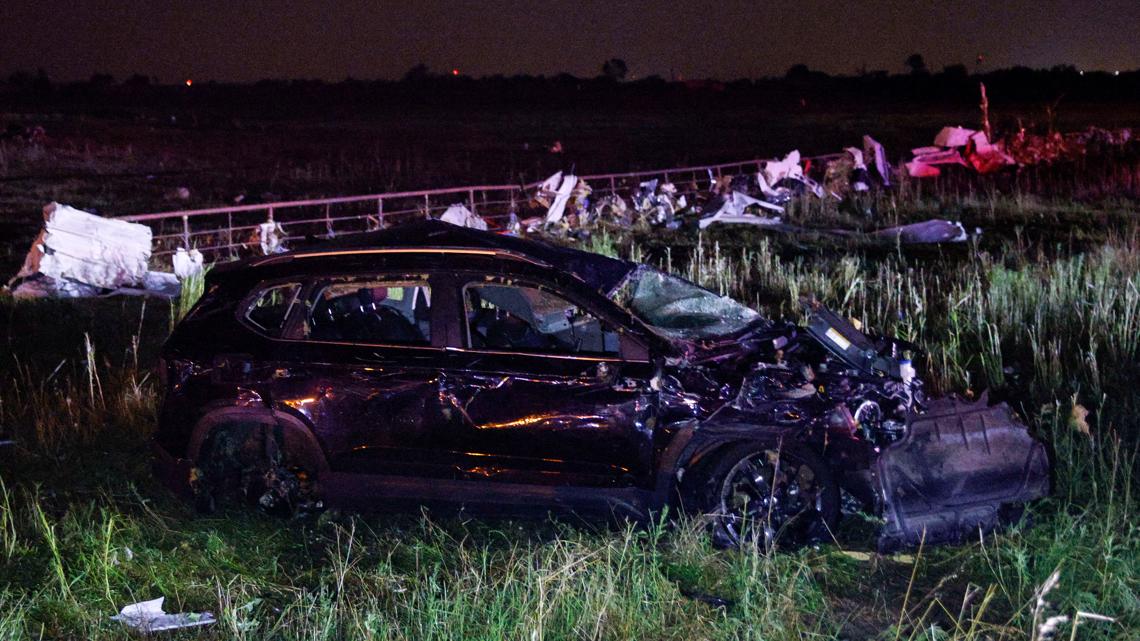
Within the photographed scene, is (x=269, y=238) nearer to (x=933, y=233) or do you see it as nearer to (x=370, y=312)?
(x=933, y=233)

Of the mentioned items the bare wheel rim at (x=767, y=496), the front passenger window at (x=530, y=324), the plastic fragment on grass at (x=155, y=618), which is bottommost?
the plastic fragment on grass at (x=155, y=618)

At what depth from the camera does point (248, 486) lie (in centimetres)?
602

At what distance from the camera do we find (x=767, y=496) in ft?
17.8

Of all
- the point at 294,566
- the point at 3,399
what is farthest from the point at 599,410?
the point at 3,399

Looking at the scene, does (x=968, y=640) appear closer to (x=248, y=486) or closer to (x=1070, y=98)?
(x=248, y=486)

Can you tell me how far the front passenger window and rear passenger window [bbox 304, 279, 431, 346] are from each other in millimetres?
285

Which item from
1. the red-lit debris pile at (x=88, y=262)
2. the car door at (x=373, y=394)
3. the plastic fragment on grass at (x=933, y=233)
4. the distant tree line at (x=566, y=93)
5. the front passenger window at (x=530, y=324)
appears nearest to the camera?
the car door at (x=373, y=394)

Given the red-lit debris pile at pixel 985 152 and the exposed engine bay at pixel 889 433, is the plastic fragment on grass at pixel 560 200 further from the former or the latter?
the exposed engine bay at pixel 889 433

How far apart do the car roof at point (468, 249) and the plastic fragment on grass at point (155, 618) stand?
1.98 metres

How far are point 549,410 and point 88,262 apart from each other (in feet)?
28.4

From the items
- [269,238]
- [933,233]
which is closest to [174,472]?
[269,238]

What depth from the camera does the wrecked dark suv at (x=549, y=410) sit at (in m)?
5.39

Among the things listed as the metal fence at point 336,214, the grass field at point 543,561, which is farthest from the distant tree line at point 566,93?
the grass field at point 543,561

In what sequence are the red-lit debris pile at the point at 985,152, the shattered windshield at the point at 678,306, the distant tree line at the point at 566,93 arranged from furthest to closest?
the distant tree line at the point at 566,93
the red-lit debris pile at the point at 985,152
the shattered windshield at the point at 678,306
